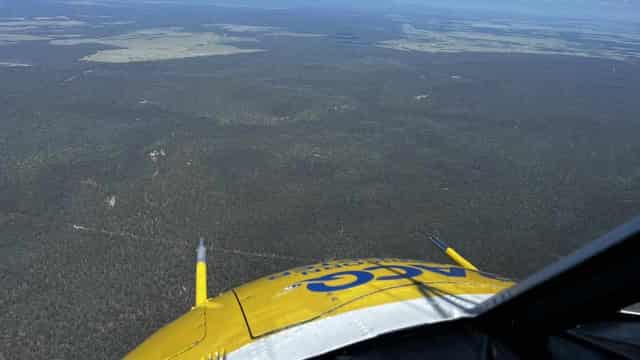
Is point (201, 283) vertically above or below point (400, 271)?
below

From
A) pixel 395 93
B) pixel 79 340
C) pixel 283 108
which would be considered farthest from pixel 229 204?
pixel 395 93

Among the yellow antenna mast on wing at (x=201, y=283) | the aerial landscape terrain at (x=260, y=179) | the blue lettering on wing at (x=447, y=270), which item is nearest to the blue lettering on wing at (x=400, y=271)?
the blue lettering on wing at (x=447, y=270)

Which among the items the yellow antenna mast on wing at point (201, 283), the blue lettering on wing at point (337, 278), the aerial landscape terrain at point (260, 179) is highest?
the blue lettering on wing at point (337, 278)

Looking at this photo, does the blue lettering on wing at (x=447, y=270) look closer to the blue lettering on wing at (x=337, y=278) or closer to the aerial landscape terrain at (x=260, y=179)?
the blue lettering on wing at (x=337, y=278)

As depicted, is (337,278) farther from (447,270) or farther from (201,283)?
(201,283)

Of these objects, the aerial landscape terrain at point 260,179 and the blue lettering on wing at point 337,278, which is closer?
the blue lettering on wing at point 337,278

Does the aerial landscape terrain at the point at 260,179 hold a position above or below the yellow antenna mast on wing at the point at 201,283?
below

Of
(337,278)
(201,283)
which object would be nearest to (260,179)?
(201,283)

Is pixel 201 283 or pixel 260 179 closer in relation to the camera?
pixel 201 283
